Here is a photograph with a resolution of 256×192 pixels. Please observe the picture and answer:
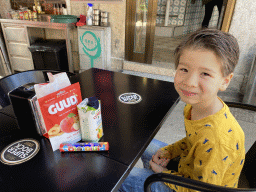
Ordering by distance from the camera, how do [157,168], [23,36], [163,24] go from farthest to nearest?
[163,24] → [23,36] → [157,168]

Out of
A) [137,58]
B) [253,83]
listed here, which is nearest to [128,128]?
[253,83]

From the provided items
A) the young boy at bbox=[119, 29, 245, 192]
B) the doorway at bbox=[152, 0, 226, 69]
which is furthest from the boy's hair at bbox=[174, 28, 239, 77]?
the doorway at bbox=[152, 0, 226, 69]

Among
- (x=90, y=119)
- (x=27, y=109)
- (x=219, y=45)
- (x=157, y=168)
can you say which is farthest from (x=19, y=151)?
(x=219, y=45)

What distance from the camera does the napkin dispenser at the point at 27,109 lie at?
2.43 ft

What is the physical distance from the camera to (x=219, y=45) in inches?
26.0

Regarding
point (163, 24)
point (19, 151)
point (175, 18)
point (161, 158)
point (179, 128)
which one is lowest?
point (179, 128)

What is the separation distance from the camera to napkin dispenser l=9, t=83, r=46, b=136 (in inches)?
29.2

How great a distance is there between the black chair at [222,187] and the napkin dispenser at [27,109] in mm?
520

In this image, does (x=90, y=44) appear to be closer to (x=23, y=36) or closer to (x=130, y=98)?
(x=23, y=36)

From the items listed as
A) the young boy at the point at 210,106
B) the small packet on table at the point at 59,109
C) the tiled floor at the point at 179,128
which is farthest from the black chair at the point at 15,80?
the tiled floor at the point at 179,128

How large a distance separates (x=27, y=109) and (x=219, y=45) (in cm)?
80

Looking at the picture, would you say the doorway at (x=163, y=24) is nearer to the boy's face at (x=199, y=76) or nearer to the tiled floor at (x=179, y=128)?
the tiled floor at (x=179, y=128)

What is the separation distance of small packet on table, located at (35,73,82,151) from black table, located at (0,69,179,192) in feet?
0.26

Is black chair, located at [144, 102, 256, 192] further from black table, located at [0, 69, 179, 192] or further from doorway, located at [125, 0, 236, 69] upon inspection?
doorway, located at [125, 0, 236, 69]
